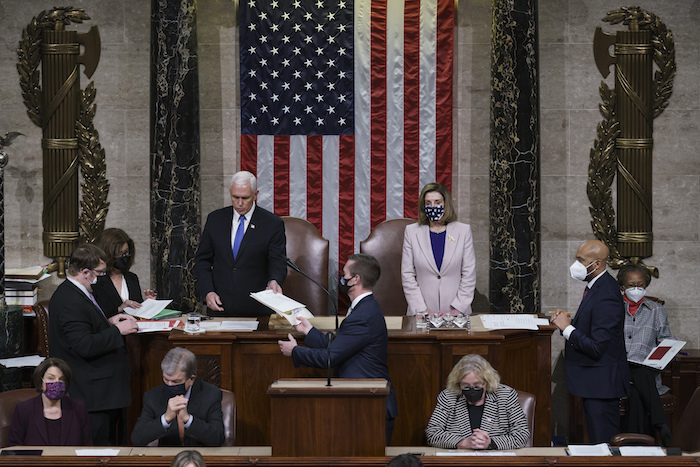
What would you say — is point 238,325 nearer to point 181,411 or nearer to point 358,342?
point 358,342

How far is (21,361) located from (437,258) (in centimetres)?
347

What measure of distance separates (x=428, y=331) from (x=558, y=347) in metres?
3.04

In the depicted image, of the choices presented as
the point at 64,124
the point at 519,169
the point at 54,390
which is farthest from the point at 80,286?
the point at 519,169

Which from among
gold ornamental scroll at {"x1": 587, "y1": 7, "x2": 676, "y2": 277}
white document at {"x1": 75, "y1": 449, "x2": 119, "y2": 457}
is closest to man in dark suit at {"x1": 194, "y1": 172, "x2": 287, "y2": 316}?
white document at {"x1": 75, "y1": 449, "x2": 119, "y2": 457}

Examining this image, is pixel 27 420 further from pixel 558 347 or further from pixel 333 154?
pixel 558 347

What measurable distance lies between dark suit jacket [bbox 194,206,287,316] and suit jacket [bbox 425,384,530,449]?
2.22m

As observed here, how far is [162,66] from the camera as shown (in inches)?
337

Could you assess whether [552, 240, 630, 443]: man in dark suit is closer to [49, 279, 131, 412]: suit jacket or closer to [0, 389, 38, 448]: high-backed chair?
[49, 279, 131, 412]: suit jacket

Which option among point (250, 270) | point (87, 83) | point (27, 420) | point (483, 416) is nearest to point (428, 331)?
point (483, 416)

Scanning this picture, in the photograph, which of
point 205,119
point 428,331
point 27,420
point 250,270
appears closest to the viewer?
point 27,420

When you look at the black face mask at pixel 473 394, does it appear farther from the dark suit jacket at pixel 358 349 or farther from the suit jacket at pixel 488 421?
the dark suit jacket at pixel 358 349

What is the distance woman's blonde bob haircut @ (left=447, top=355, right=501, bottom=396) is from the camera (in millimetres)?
5324

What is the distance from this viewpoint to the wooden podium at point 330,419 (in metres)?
4.47

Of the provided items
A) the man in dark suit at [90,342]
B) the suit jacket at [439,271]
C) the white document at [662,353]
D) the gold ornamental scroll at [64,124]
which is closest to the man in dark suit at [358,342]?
the man in dark suit at [90,342]
